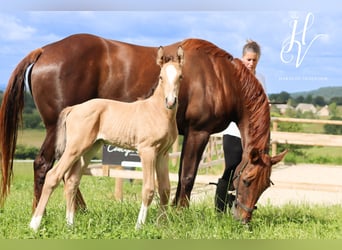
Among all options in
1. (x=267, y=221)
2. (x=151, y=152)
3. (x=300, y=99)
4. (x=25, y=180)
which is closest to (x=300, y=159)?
(x=300, y=99)

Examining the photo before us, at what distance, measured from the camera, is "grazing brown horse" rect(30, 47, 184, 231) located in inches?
157

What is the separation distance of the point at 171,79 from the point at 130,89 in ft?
4.63

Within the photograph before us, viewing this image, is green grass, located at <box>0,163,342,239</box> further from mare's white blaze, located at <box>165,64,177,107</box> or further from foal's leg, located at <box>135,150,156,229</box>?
mare's white blaze, located at <box>165,64,177,107</box>

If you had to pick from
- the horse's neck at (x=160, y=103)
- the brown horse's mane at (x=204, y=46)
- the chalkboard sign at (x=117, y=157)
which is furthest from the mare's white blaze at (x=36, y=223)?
the chalkboard sign at (x=117, y=157)

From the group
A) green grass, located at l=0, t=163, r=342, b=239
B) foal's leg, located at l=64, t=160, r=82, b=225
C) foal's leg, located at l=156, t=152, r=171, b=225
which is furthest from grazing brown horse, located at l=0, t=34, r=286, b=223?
foal's leg, located at l=64, t=160, r=82, b=225

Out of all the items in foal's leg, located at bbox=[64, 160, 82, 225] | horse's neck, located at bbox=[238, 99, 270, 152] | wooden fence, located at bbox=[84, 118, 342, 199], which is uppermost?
horse's neck, located at bbox=[238, 99, 270, 152]

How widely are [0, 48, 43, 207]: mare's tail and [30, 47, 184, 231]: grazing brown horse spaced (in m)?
0.88

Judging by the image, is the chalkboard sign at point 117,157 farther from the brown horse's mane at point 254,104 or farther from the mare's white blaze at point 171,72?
the mare's white blaze at point 171,72

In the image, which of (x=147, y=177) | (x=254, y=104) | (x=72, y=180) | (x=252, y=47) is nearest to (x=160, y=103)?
(x=147, y=177)

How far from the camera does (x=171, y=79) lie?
12.3 ft

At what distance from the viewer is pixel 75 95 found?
5.01 m

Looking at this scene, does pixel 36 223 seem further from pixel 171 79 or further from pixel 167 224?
pixel 171 79

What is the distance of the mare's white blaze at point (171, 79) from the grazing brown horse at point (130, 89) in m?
1.24

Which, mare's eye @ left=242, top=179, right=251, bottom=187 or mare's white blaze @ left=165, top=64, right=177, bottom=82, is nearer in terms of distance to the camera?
mare's white blaze @ left=165, top=64, right=177, bottom=82
